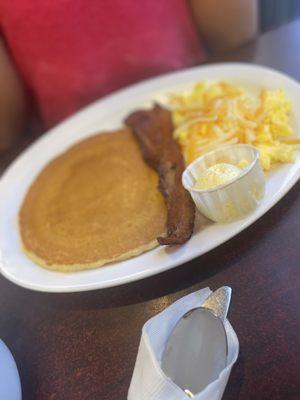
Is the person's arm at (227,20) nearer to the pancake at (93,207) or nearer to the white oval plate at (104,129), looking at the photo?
the white oval plate at (104,129)

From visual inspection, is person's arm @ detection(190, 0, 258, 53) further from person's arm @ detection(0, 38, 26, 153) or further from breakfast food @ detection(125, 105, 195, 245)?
person's arm @ detection(0, 38, 26, 153)

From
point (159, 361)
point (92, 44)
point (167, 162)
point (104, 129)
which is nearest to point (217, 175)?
point (167, 162)

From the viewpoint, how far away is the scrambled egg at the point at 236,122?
1045mm

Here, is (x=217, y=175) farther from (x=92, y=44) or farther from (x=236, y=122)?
(x=92, y=44)

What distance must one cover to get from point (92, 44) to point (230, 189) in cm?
94

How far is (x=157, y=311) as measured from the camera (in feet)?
2.86

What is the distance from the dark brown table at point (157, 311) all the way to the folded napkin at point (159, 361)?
0.20ft

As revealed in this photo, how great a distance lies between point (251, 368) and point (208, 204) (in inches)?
13.3

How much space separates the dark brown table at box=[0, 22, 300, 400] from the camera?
0.73 meters

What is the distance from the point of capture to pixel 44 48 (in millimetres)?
1503

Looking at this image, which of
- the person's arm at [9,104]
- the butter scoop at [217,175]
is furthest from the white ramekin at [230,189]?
the person's arm at [9,104]

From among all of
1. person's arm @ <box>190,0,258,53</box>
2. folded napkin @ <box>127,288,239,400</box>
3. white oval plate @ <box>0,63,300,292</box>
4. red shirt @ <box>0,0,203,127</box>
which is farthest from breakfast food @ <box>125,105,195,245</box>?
person's arm @ <box>190,0,258,53</box>

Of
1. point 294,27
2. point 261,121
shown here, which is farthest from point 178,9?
point 261,121

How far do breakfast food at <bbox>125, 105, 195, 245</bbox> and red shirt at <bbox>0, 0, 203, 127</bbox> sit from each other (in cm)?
29
